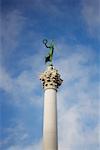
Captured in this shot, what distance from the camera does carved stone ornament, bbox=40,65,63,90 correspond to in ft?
134

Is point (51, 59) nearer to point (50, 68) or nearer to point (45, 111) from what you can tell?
point (50, 68)

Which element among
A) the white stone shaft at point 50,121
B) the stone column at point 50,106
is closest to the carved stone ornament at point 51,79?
the stone column at point 50,106

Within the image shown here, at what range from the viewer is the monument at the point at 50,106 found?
124ft

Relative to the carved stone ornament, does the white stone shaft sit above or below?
below

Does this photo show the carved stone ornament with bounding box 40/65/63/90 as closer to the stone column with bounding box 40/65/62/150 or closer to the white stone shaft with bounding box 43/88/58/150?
the stone column with bounding box 40/65/62/150

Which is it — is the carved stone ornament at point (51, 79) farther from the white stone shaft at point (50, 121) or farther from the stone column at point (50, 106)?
the white stone shaft at point (50, 121)

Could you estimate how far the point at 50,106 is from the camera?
39.6m

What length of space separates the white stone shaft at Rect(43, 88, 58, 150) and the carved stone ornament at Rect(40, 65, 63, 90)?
51 centimetres

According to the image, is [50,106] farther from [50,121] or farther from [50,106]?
[50,121]

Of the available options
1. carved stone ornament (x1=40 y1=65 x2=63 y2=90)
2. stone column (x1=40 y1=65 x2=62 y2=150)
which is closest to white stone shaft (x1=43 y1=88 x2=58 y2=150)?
stone column (x1=40 y1=65 x2=62 y2=150)

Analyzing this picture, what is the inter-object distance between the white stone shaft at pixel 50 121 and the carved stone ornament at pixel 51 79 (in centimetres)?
51

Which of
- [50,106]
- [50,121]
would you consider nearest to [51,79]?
[50,106]

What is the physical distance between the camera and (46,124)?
127ft

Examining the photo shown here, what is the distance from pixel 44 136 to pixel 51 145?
4.34ft
